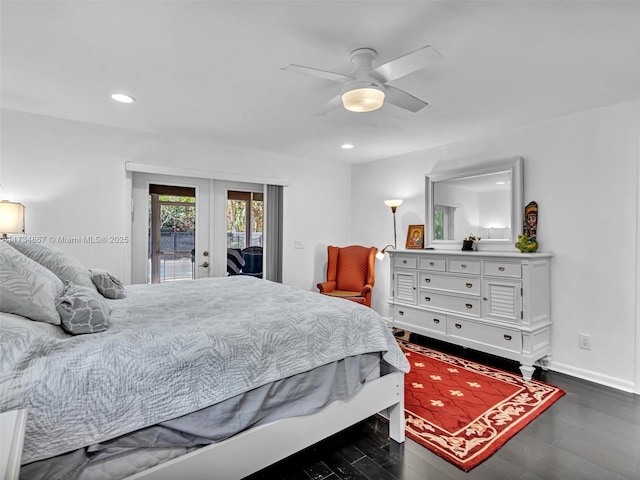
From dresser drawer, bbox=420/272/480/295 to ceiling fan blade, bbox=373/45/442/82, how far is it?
7.43ft

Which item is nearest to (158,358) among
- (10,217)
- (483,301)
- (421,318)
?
→ (10,217)

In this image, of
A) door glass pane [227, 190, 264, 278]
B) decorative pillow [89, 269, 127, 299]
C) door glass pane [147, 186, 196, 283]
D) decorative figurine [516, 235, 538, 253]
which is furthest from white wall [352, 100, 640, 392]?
decorative pillow [89, 269, 127, 299]

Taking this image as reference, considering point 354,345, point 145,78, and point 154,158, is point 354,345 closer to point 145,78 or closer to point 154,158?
point 145,78

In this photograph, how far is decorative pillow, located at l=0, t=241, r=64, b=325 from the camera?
1.34 m

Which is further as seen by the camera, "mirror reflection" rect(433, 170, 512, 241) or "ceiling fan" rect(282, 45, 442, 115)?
"mirror reflection" rect(433, 170, 512, 241)

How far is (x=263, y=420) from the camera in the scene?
1.59 metres

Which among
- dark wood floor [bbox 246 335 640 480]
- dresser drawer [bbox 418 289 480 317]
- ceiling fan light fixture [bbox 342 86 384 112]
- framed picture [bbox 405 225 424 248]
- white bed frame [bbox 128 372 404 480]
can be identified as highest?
ceiling fan light fixture [bbox 342 86 384 112]

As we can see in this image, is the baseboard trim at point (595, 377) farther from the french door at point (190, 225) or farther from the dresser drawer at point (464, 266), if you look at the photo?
the french door at point (190, 225)

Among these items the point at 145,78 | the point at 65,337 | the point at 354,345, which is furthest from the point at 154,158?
the point at 354,345

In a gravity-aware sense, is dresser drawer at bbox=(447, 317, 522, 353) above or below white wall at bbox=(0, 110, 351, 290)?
below

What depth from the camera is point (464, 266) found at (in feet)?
11.3

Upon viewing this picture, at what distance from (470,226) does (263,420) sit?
312 cm

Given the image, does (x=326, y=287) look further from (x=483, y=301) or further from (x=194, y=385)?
(x=194, y=385)

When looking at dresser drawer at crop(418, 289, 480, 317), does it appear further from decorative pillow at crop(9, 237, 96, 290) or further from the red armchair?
decorative pillow at crop(9, 237, 96, 290)
